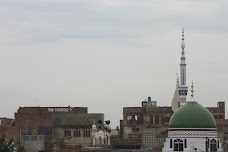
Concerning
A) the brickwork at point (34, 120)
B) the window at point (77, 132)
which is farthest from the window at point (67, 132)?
the brickwork at point (34, 120)

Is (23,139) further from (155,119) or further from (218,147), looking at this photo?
(218,147)

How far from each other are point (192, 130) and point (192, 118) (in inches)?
45.3

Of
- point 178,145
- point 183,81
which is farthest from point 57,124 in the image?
point 178,145

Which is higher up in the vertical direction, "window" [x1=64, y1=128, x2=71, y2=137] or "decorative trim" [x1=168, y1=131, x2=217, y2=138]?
"window" [x1=64, y1=128, x2=71, y2=137]

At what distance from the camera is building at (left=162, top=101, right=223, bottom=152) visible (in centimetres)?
10825

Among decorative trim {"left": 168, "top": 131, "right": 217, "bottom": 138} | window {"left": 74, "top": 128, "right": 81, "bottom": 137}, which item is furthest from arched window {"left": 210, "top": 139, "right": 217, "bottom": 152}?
window {"left": 74, "top": 128, "right": 81, "bottom": 137}

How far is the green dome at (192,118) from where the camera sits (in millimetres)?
108188

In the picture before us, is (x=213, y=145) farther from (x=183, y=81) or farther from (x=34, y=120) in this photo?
(x=34, y=120)

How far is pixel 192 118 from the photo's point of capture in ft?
355

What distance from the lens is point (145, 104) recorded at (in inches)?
6786

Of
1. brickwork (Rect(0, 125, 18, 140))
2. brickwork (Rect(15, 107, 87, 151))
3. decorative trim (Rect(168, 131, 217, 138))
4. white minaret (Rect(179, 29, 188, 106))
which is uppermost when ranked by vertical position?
white minaret (Rect(179, 29, 188, 106))

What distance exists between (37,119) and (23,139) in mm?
16123

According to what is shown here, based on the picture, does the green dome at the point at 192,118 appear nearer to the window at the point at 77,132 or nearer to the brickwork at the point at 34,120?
the brickwork at the point at 34,120

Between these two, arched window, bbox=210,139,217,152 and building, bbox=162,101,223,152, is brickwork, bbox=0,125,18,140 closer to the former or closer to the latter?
building, bbox=162,101,223,152
